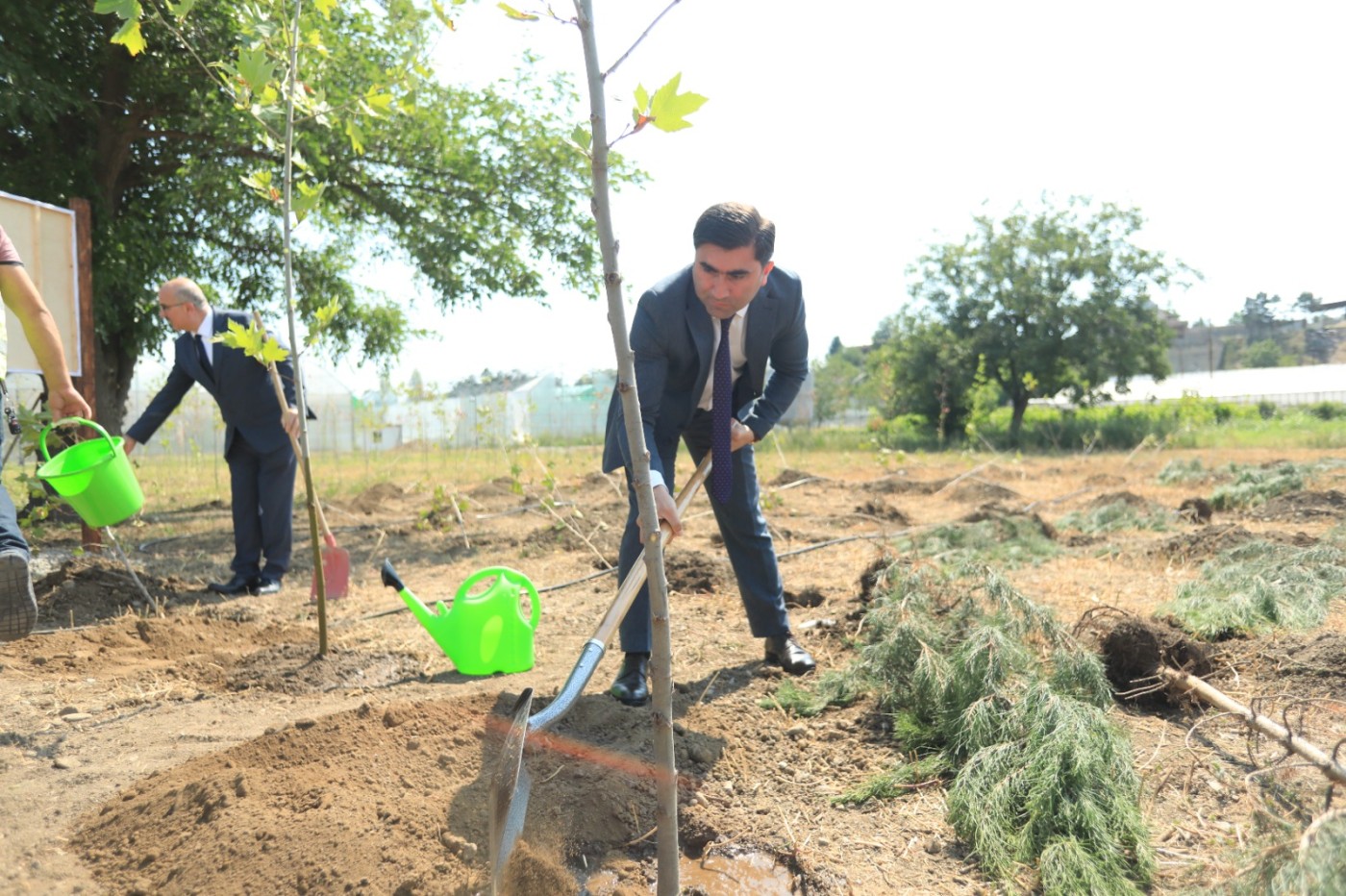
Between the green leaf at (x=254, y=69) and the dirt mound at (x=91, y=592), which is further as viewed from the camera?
the dirt mound at (x=91, y=592)

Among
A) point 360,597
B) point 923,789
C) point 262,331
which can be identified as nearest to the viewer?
point 923,789

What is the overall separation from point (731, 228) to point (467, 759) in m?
1.65

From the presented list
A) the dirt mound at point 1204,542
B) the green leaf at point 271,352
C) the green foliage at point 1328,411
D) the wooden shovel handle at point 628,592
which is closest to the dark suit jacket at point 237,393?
the green leaf at point 271,352

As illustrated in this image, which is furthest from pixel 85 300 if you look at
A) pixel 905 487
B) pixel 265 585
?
pixel 905 487

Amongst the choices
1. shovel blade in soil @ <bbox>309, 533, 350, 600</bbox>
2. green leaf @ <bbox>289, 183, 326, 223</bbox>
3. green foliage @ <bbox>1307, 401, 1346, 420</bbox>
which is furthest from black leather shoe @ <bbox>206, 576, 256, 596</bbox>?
green foliage @ <bbox>1307, 401, 1346, 420</bbox>

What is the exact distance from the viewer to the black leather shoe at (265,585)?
5370 mm

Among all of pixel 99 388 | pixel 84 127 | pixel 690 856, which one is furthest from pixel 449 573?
pixel 84 127

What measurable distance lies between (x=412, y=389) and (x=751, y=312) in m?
8.38

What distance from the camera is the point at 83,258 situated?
5.46m

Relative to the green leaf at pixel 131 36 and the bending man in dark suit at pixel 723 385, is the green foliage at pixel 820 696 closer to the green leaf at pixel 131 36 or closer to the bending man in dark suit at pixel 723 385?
the bending man in dark suit at pixel 723 385

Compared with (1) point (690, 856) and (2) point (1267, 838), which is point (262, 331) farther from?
(2) point (1267, 838)

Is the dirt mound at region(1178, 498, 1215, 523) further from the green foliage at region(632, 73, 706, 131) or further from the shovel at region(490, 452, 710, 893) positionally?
the green foliage at region(632, 73, 706, 131)

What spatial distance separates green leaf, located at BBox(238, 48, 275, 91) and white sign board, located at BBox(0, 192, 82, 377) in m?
2.94

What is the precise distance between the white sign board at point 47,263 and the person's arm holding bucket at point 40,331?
2559mm
